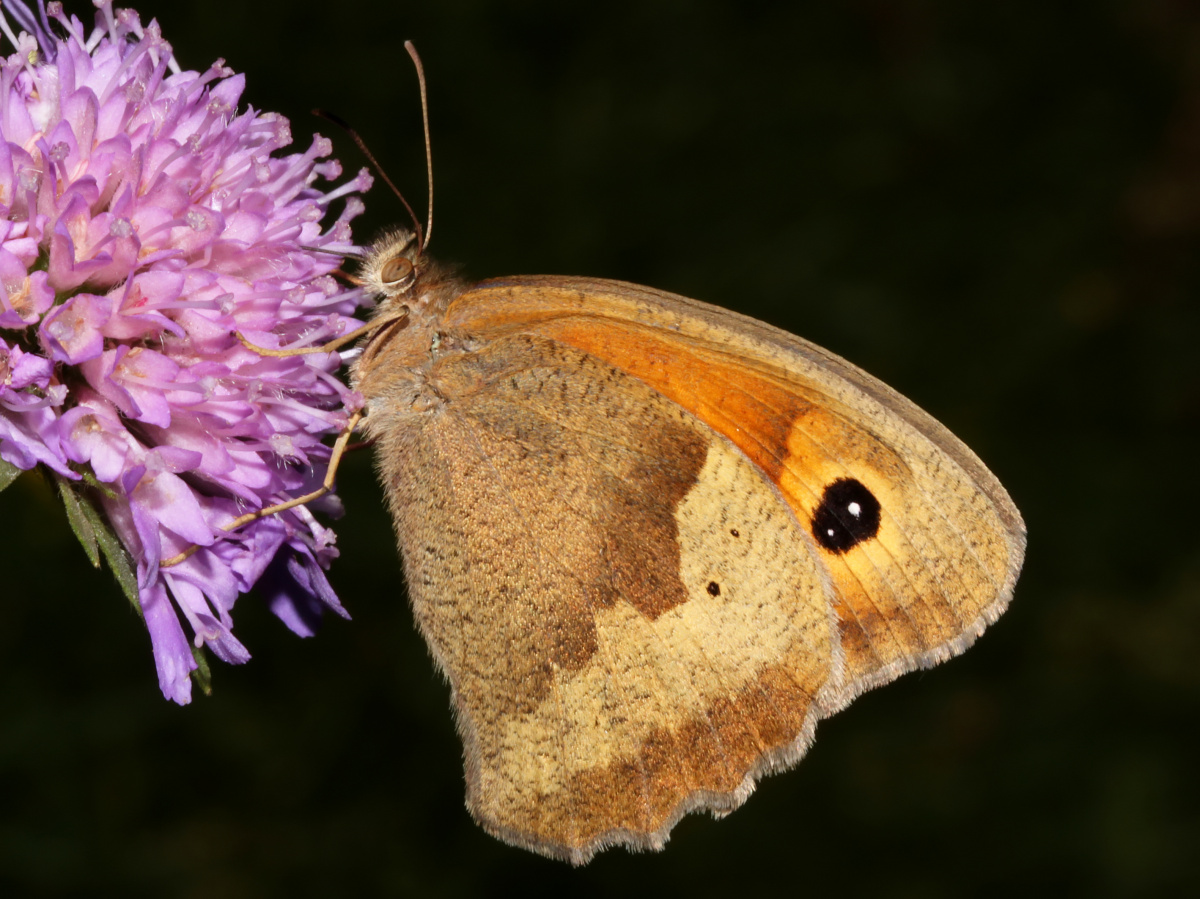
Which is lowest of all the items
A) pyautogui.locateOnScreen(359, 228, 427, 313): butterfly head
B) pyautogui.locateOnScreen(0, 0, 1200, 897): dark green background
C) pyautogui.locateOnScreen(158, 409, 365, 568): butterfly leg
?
pyautogui.locateOnScreen(0, 0, 1200, 897): dark green background

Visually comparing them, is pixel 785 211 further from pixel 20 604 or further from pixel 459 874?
pixel 20 604

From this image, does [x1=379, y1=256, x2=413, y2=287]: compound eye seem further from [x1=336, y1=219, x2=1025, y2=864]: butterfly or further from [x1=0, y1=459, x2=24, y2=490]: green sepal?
[x1=0, y1=459, x2=24, y2=490]: green sepal

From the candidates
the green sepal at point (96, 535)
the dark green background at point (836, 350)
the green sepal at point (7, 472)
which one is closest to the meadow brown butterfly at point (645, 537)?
the green sepal at point (96, 535)

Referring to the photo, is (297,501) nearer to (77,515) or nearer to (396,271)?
(77,515)

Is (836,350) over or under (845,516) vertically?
under

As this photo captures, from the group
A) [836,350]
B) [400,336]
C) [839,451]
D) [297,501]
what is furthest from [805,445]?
[836,350]

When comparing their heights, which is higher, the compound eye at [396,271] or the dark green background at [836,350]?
the compound eye at [396,271]

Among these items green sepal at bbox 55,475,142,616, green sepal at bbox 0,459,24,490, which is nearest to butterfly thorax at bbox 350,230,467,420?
green sepal at bbox 55,475,142,616

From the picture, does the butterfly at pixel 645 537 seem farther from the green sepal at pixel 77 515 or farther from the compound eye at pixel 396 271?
the green sepal at pixel 77 515
